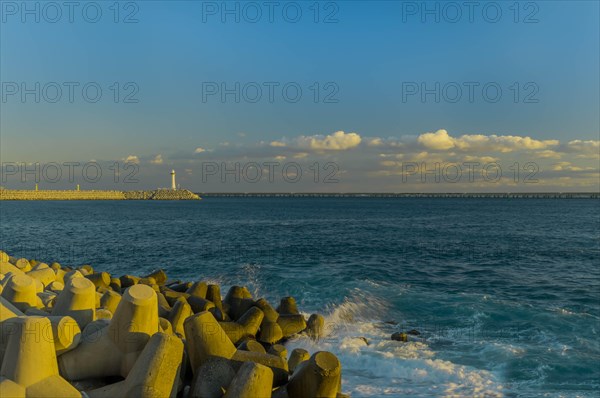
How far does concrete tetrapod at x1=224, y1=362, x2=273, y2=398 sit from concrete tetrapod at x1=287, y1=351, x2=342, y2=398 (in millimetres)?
560

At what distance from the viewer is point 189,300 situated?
38.3 ft

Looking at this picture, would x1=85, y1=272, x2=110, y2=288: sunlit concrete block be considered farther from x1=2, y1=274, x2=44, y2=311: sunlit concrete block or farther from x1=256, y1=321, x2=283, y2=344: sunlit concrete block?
x1=256, y1=321, x2=283, y2=344: sunlit concrete block

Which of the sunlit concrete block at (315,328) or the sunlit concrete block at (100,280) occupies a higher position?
the sunlit concrete block at (100,280)

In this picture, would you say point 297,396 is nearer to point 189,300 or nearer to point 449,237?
point 189,300

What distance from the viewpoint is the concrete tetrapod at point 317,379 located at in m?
5.80

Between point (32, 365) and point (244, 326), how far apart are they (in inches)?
206

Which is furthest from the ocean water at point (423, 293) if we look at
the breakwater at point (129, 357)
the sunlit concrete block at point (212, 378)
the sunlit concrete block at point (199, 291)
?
the sunlit concrete block at point (212, 378)

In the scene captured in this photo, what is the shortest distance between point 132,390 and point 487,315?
1311 cm

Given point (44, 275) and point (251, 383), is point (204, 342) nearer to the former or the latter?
point (251, 383)

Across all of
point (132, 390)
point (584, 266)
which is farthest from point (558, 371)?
point (584, 266)

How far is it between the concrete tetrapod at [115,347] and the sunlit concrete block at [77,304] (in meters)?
0.89

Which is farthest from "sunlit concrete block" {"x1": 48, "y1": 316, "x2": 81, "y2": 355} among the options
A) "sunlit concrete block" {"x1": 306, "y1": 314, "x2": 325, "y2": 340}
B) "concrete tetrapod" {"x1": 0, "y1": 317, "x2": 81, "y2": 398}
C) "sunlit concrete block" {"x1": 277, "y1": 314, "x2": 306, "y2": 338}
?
"sunlit concrete block" {"x1": 306, "y1": 314, "x2": 325, "y2": 340}

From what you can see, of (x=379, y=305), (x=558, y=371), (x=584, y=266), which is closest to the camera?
(x=558, y=371)

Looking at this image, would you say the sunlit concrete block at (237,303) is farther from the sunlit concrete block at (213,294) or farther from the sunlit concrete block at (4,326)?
the sunlit concrete block at (4,326)
